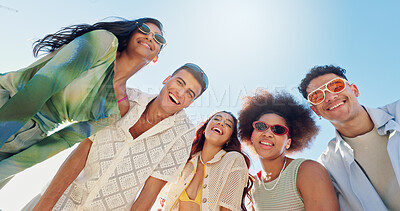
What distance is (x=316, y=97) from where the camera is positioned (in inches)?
182

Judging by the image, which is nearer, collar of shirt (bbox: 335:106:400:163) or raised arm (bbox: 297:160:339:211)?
raised arm (bbox: 297:160:339:211)

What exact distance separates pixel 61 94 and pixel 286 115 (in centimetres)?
446

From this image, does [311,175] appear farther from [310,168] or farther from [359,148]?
[359,148]

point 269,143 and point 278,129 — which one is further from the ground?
point 278,129

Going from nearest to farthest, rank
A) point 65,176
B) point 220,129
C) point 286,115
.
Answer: point 65,176 → point 220,129 → point 286,115

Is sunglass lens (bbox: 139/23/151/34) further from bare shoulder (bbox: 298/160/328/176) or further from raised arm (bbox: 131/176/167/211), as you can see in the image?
bare shoulder (bbox: 298/160/328/176)

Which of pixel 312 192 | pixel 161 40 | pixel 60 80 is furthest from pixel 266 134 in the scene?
pixel 60 80

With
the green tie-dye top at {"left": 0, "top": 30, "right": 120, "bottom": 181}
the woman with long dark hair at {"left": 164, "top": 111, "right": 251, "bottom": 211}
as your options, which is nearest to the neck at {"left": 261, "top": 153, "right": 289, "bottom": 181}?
the woman with long dark hair at {"left": 164, "top": 111, "right": 251, "bottom": 211}

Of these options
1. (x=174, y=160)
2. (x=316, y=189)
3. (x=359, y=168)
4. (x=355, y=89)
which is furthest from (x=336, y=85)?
(x=174, y=160)

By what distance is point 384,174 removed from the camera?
3.75 m

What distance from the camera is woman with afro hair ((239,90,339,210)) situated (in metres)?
3.55

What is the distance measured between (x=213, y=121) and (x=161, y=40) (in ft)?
6.07

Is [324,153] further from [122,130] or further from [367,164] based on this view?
[122,130]

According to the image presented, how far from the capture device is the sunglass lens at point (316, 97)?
14.9 feet
